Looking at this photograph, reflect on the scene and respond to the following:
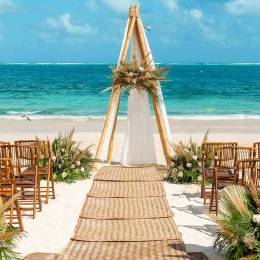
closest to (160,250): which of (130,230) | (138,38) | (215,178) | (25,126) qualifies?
(130,230)

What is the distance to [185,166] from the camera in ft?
27.9

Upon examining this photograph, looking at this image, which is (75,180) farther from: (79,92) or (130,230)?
(79,92)

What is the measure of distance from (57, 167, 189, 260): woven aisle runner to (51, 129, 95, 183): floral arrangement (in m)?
0.45

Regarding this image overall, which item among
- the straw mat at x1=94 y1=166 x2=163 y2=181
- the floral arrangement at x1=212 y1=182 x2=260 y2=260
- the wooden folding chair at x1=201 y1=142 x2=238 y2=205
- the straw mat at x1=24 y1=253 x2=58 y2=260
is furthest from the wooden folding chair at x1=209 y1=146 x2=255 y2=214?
the straw mat at x1=24 y1=253 x2=58 y2=260

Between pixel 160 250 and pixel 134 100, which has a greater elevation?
pixel 134 100

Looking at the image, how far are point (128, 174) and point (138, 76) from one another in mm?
1900

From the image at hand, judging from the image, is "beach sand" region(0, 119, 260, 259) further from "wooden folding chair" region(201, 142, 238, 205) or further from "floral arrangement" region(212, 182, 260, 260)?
"floral arrangement" region(212, 182, 260, 260)

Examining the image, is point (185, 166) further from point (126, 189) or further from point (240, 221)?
point (240, 221)

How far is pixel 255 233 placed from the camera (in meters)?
4.22

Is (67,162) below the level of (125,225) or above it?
above

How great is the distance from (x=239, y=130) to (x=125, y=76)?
882 centimetres

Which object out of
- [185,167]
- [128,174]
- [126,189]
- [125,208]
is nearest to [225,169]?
[185,167]

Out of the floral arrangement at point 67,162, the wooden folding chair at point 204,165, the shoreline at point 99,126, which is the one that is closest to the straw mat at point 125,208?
the wooden folding chair at point 204,165

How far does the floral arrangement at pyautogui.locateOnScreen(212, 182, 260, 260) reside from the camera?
13.6ft
